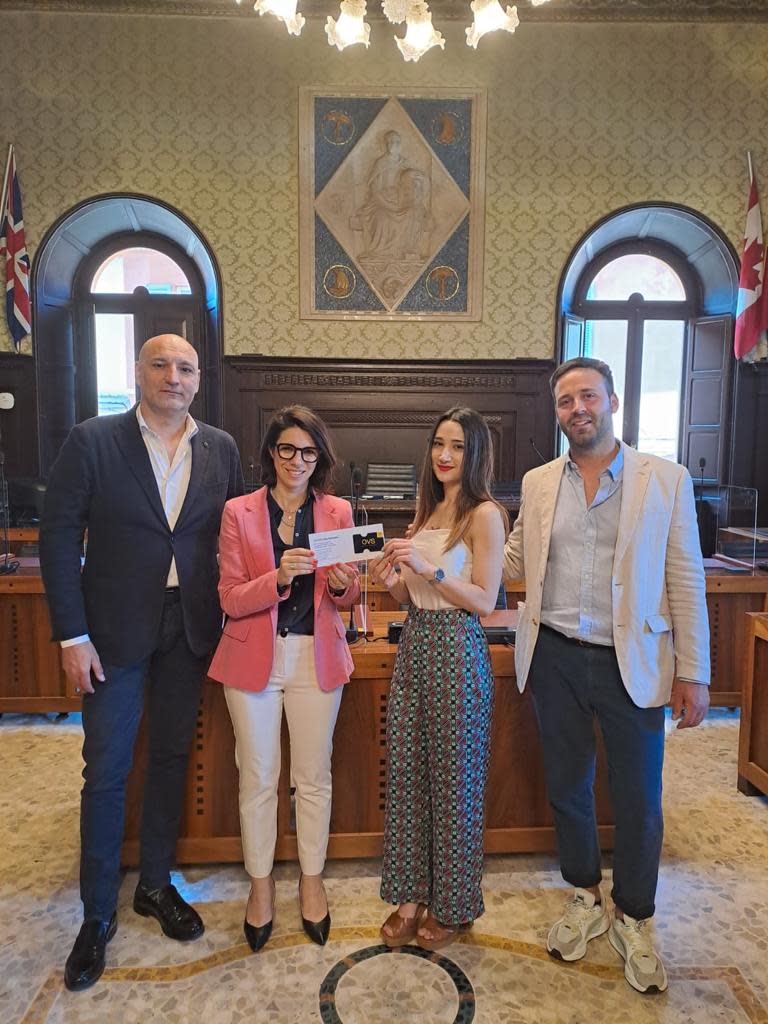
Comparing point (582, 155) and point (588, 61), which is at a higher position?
point (588, 61)

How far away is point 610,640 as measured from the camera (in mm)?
2043

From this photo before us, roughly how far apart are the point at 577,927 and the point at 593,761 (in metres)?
0.52

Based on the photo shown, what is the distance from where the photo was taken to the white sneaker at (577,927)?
2.14m

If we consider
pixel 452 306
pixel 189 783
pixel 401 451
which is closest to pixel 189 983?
pixel 189 783

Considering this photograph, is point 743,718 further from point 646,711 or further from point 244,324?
point 244,324

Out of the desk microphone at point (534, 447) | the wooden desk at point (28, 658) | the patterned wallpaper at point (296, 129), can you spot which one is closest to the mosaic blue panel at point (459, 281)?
the patterned wallpaper at point (296, 129)

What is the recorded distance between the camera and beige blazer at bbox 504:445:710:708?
1.99 meters

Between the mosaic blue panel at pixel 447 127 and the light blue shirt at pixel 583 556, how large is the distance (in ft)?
18.4

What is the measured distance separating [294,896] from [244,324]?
18.3 feet

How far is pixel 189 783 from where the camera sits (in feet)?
8.47

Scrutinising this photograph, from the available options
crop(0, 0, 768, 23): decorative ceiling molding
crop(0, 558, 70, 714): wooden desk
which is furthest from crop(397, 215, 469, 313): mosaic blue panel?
crop(0, 558, 70, 714): wooden desk

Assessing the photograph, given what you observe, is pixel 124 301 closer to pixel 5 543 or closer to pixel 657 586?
pixel 5 543

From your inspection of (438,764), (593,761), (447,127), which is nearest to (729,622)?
(593,761)

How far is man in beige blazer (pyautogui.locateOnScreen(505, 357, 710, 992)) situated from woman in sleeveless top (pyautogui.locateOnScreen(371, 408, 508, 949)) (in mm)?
209
